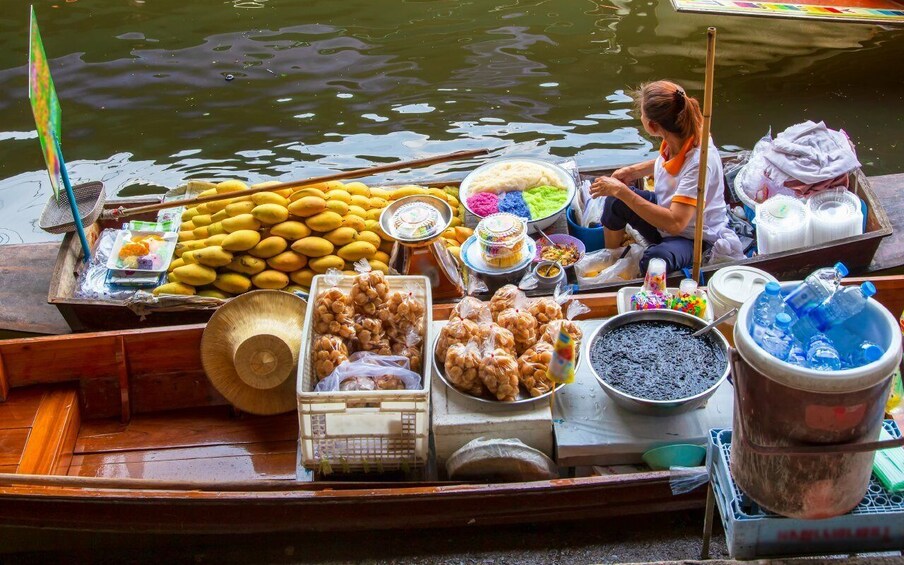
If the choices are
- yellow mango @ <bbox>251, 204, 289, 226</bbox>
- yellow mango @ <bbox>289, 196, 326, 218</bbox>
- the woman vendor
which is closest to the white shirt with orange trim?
the woman vendor

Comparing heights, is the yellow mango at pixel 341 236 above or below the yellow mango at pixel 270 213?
below

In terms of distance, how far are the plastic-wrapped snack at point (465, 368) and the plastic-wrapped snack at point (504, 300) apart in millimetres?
316

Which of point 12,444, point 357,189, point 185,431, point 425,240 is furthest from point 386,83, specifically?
point 12,444

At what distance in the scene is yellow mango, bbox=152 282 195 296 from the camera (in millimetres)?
4500

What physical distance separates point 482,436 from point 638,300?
0.98 m

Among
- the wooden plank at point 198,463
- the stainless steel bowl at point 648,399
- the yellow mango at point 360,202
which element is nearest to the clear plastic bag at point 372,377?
the wooden plank at point 198,463

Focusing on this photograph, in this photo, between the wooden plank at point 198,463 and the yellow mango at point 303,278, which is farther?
the yellow mango at point 303,278

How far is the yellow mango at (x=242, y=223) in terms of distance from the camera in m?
4.55

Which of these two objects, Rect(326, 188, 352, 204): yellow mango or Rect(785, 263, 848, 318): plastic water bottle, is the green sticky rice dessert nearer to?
Rect(326, 188, 352, 204): yellow mango

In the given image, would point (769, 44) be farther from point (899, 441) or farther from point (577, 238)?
point (899, 441)

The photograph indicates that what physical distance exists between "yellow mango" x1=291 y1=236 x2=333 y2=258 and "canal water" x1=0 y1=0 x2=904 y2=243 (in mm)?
2179

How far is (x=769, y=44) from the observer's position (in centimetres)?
795

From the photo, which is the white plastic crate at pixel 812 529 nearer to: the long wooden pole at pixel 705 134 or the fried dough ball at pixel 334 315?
the long wooden pole at pixel 705 134

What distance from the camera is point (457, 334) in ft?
10.7
